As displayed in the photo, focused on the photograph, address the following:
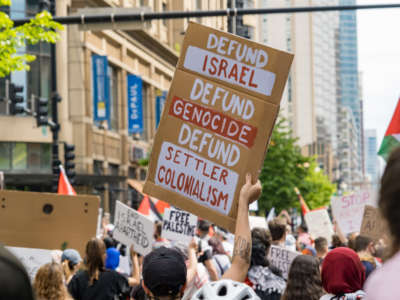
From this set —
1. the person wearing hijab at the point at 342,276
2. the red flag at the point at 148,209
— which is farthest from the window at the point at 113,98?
the person wearing hijab at the point at 342,276

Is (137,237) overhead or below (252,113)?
below

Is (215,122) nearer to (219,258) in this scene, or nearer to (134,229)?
(219,258)

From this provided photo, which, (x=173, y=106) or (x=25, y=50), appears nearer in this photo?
(x=173, y=106)

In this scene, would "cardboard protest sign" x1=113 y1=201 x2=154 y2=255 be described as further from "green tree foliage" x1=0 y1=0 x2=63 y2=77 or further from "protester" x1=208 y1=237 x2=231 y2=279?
"green tree foliage" x1=0 y1=0 x2=63 y2=77

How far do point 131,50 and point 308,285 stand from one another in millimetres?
38049

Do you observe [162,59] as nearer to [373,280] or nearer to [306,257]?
[306,257]

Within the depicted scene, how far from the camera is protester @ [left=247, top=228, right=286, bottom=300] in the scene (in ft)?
21.1

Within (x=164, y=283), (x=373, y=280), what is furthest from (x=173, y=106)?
(x=373, y=280)

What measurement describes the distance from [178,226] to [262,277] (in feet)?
9.92

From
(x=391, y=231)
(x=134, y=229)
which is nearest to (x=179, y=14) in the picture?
(x=134, y=229)

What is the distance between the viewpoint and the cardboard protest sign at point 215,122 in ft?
14.4

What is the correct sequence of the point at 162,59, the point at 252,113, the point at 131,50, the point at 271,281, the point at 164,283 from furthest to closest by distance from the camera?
the point at 162,59
the point at 131,50
the point at 271,281
the point at 252,113
the point at 164,283

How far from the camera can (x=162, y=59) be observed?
160ft

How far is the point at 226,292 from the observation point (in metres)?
2.71
